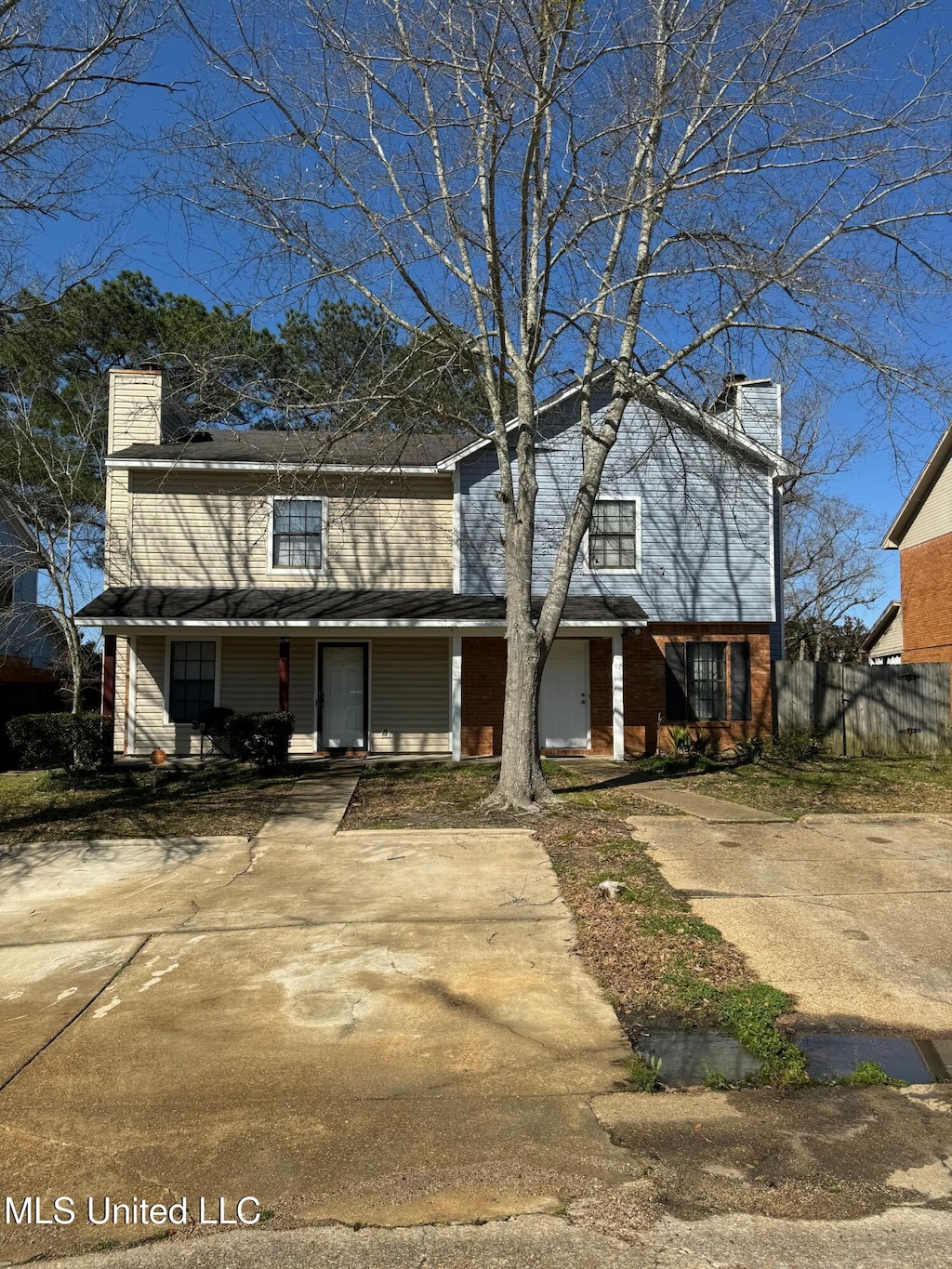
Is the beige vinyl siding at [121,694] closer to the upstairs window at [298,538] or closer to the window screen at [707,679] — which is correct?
the upstairs window at [298,538]

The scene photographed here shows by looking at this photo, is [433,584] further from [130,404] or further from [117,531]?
[130,404]

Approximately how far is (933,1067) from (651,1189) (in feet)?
5.96

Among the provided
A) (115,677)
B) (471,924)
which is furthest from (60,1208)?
(115,677)

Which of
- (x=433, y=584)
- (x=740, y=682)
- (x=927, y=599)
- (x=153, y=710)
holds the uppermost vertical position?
A: (x=927, y=599)

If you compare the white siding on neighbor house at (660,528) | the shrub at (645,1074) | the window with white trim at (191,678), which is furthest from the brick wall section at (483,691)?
the shrub at (645,1074)

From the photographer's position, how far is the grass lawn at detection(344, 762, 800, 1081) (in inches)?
193

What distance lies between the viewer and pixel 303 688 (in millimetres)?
16531

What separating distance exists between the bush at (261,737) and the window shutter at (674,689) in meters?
6.93

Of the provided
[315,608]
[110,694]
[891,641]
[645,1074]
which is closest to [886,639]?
[891,641]

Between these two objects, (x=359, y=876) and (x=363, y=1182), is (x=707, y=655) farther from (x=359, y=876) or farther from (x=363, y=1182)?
(x=363, y=1182)

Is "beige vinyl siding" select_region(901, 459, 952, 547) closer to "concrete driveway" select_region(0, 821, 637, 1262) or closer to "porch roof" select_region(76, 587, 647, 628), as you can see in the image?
"porch roof" select_region(76, 587, 647, 628)

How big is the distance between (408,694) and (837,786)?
771 cm

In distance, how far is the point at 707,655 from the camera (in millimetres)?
16625

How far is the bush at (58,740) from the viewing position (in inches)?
504
